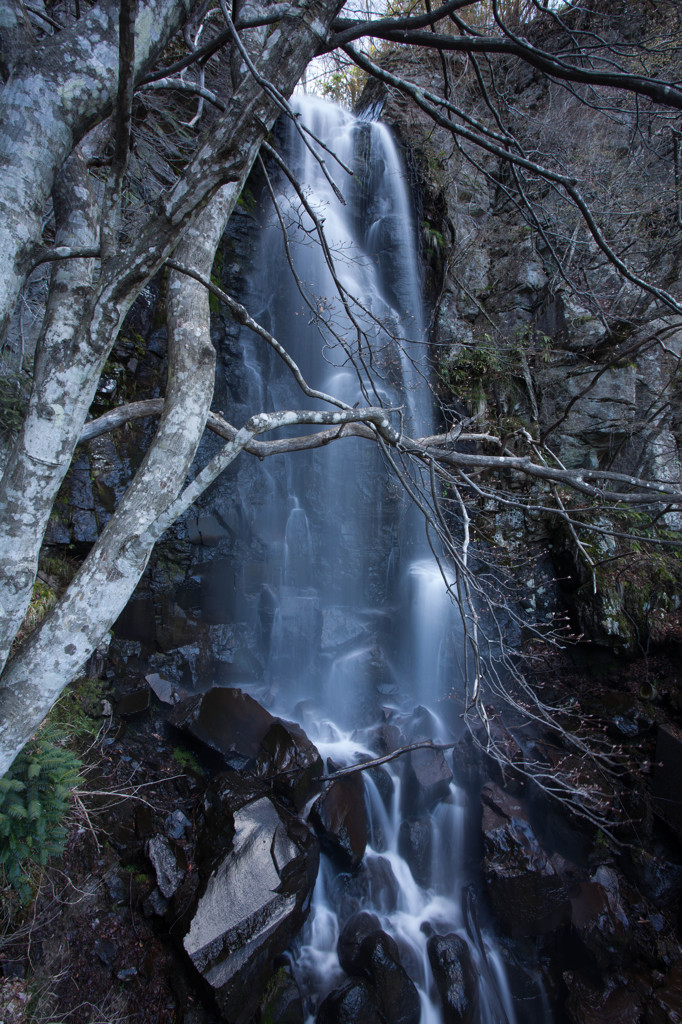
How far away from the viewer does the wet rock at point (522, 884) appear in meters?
4.33

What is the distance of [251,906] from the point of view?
3535 millimetres

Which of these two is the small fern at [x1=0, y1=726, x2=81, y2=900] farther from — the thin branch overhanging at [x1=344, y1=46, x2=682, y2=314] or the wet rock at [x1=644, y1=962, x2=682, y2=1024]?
the wet rock at [x1=644, y1=962, x2=682, y2=1024]

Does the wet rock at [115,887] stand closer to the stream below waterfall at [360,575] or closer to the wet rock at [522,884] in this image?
the stream below waterfall at [360,575]

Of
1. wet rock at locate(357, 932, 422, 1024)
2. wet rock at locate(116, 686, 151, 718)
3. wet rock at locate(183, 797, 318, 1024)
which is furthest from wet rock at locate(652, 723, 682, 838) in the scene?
wet rock at locate(116, 686, 151, 718)

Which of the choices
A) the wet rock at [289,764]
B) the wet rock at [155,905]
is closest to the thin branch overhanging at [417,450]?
the wet rock at [289,764]

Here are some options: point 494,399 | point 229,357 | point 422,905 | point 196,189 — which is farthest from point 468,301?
point 422,905

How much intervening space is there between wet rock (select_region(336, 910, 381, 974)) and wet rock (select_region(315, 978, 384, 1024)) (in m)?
0.22

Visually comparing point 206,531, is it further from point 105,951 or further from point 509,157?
point 509,157

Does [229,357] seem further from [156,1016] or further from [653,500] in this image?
[156,1016]

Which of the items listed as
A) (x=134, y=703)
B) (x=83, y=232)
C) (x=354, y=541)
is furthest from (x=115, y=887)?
(x=354, y=541)

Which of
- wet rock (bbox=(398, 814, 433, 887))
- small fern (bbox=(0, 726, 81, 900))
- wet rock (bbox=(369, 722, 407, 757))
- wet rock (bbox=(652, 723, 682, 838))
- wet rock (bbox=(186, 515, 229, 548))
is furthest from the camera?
wet rock (bbox=(186, 515, 229, 548))

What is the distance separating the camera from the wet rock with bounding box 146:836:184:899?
365cm

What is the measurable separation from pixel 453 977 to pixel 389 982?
2.16 feet

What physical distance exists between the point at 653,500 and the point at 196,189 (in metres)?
2.67
